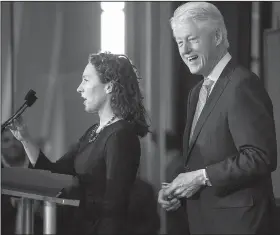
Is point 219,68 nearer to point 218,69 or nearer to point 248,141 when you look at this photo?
point 218,69

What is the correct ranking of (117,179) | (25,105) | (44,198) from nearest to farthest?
(44,198), (117,179), (25,105)

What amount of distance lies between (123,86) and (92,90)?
0.43ft

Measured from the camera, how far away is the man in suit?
5.32ft

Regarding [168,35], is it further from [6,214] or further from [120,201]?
[6,214]

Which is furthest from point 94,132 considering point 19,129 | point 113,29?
point 113,29

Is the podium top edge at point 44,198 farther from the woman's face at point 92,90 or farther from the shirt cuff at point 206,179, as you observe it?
the shirt cuff at point 206,179

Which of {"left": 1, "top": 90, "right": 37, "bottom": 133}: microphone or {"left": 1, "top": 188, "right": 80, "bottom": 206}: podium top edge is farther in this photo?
{"left": 1, "top": 90, "right": 37, "bottom": 133}: microphone

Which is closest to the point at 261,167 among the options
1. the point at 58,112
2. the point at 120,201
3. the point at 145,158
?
the point at 145,158

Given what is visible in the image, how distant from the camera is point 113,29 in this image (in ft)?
5.95

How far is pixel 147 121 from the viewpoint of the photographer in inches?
70.8

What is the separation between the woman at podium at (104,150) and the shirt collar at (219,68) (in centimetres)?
30

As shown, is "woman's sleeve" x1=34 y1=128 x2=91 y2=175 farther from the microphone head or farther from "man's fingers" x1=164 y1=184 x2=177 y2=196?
"man's fingers" x1=164 y1=184 x2=177 y2=196

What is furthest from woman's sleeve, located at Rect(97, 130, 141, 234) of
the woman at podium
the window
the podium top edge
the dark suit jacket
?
the window

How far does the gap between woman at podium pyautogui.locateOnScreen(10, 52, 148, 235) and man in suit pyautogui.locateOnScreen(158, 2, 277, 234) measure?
19cm
